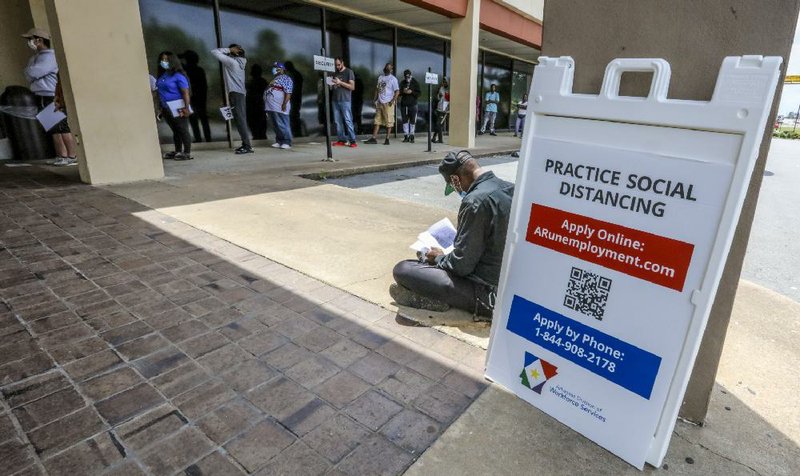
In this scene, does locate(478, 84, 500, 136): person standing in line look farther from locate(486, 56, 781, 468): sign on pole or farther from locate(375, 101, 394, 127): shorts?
locate(486, 56, 781, 468): sign on pole

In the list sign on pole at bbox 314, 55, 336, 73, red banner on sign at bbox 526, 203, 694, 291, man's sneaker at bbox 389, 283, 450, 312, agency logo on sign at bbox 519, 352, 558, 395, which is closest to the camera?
red banner on sign at bbox 526, 203, 694, 291

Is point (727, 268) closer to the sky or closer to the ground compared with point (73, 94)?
closer to the ground

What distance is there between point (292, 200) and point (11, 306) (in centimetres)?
322

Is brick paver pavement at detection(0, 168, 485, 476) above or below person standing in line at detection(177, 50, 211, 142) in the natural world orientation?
below

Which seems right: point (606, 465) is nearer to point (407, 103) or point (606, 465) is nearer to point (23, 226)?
point (23, 226)

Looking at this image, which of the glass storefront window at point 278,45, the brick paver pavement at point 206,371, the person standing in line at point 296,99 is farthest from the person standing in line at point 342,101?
the brick paver pavement at point 206,371

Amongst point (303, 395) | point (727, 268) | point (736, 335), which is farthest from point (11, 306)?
point (736, 335)

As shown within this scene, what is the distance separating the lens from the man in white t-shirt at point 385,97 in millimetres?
12156

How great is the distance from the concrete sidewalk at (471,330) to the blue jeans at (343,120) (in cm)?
450

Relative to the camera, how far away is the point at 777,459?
1785 millimetres

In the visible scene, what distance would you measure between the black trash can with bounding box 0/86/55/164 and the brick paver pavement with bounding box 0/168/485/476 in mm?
5658

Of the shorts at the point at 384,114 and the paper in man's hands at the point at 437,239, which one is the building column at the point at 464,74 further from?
the paper in man's hands at the point at 437,239

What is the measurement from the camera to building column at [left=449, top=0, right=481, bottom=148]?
39.7 feet

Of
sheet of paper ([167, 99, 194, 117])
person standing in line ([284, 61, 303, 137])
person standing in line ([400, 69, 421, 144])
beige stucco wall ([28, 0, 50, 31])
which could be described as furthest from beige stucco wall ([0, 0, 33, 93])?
person standing in line ([400, 69, 421, 144])
